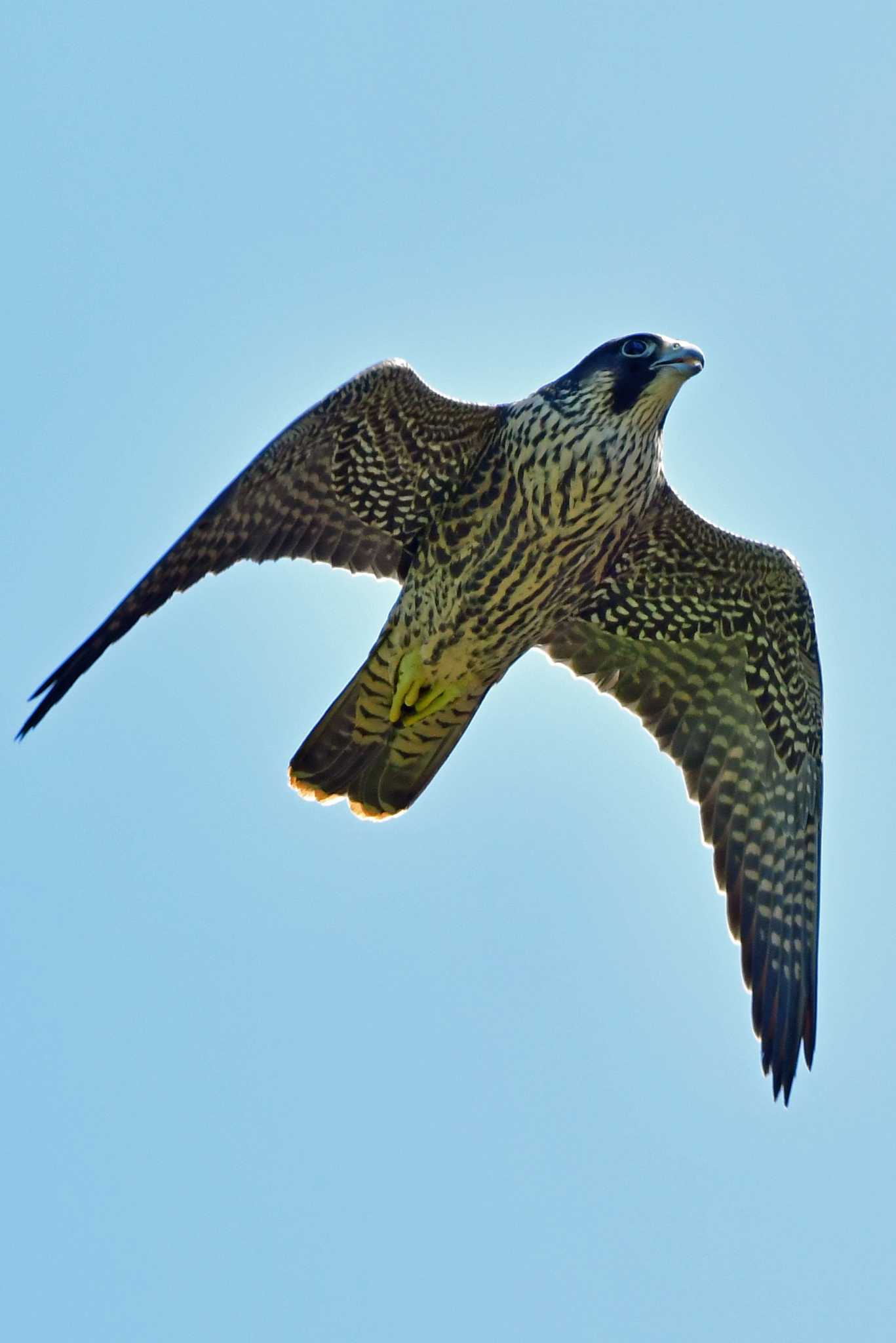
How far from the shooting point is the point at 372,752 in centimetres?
930

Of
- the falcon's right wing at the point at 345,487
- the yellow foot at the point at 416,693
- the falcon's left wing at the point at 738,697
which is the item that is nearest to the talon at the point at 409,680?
the yellow foot at the point at 416,693

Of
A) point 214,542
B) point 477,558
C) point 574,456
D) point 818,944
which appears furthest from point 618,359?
point 818,944

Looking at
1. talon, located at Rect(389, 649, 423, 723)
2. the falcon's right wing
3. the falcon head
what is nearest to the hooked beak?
the falcon head

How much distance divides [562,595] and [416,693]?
778mm

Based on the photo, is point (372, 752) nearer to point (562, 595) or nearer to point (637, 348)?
point (562, 595)

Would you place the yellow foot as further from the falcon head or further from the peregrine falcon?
the falcon head

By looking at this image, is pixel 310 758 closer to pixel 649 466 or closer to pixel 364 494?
pixel 364 494

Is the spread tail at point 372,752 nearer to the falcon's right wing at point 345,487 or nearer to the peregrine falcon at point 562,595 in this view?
the peregrine falcon at point 562,595

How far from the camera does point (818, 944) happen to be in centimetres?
952

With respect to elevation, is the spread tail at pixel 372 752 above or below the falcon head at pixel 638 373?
below

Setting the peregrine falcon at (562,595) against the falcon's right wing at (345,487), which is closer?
the peregrine falcon at (562,595)

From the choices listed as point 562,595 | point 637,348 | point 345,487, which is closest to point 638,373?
point 637,348

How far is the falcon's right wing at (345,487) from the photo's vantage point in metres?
8.89

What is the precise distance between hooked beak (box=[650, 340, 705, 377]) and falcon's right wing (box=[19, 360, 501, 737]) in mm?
847
